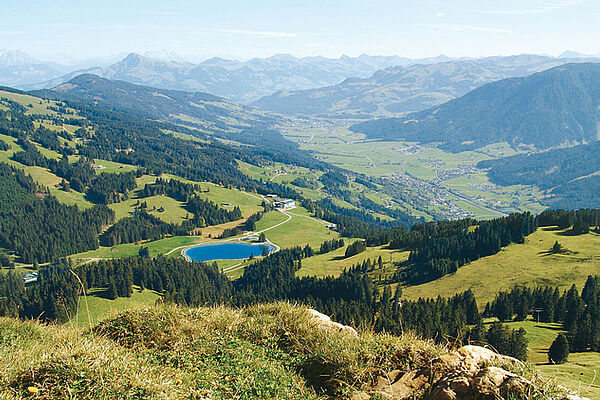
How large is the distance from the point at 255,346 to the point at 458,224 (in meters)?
137

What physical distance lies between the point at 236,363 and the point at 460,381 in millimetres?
7351

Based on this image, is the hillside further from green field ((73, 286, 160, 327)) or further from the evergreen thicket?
green field ((73, 286, 160, 327))

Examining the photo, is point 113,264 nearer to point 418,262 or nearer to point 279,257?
point 279,257

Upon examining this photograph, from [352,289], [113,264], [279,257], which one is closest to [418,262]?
[352,289]

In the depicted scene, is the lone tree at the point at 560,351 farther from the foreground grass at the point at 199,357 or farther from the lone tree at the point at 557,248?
the lone tree at the point at 557,248

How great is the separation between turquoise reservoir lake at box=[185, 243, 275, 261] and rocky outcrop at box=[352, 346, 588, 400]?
16066cm

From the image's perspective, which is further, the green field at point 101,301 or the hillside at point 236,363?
the green field at point 101,301

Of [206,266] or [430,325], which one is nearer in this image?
[430,325]

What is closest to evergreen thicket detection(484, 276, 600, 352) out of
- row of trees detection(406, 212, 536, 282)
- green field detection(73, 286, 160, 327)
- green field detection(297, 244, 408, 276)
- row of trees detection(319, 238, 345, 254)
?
row of trees detection(406, 212, 536, 282)

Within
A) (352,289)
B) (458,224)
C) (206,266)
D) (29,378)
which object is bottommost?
(206,266)

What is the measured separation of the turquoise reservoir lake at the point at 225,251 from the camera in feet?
580

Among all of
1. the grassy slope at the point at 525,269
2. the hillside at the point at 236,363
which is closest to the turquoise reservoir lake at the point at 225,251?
the grassy slope at the point at 525,269

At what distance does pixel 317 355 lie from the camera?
542 inches

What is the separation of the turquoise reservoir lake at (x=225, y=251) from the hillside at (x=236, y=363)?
15609cm
